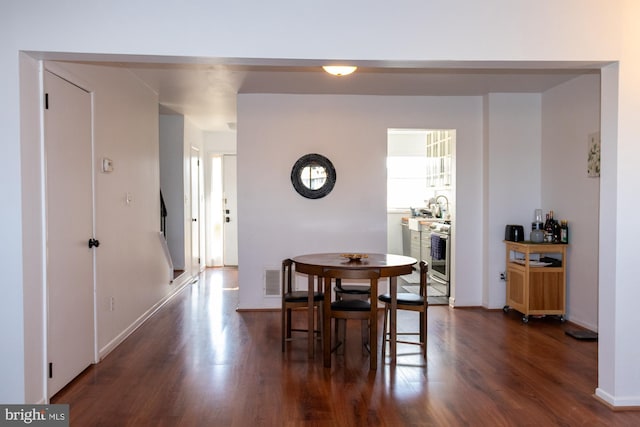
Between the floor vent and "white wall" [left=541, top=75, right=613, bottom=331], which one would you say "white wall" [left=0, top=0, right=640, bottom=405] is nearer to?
"white wall" [left=541, top=75, right=613, bottom=331]

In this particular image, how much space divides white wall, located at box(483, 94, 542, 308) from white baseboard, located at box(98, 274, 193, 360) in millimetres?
3771

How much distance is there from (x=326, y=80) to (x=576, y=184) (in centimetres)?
272

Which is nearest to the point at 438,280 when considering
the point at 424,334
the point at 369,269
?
the point at 424,334

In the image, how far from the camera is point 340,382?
3377 millimetres

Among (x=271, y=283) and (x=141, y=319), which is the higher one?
(x=271, y=283)

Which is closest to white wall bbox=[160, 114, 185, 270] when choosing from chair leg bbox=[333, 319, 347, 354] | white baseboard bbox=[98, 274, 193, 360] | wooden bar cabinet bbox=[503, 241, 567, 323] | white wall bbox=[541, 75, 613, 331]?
white baseboard bbox=[98, 274, 193, 360]

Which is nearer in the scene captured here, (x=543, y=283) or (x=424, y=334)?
(x=424, y=334)

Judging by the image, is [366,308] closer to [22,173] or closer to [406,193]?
[22,173]

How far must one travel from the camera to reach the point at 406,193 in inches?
353

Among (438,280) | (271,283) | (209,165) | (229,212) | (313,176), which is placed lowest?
(438,280)

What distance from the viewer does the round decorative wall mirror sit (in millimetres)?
5590

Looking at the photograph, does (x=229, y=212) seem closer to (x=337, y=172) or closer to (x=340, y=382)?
(x=337, y=172)

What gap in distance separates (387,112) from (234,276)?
152 inches

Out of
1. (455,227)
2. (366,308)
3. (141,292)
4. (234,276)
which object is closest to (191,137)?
(234,276)
